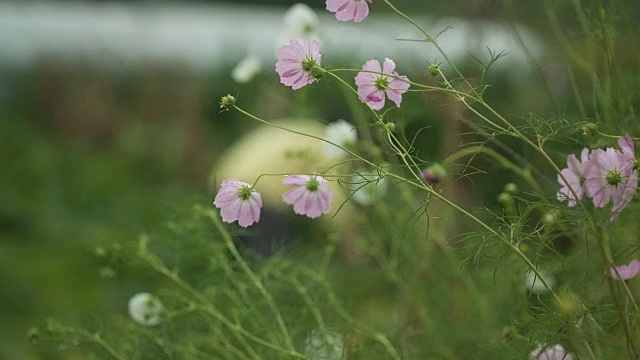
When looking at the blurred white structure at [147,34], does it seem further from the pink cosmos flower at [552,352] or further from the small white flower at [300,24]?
the pink cosmos flower at [552,352]

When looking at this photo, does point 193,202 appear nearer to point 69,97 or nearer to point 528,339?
point 528,339

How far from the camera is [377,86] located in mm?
656

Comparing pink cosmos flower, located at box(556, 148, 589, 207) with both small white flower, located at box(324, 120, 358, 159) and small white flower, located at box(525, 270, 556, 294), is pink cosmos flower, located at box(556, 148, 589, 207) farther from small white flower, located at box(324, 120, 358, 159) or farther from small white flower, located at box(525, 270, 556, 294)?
small white flower, located at box(324, 120, 358, 159)

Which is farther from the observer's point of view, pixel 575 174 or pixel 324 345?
pixel 324 345

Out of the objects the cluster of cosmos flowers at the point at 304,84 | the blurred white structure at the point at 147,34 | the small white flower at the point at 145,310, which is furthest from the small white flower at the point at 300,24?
the blurred white structure at the point at 147,34

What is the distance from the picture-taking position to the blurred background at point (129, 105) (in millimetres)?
1973

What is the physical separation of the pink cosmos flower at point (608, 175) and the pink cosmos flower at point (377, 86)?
0.38 feet

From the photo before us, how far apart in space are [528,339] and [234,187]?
23 centimetres

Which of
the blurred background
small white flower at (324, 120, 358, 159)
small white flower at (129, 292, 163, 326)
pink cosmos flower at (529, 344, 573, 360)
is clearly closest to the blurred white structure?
the blurred background

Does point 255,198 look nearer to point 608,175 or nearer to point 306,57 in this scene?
point 306,57

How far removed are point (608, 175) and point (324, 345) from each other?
1.23 ft

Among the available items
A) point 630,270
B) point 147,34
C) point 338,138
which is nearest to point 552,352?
point 630,270

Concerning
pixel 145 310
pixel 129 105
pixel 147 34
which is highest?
pixel 147 34

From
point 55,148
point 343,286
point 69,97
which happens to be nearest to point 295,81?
point 343,286
